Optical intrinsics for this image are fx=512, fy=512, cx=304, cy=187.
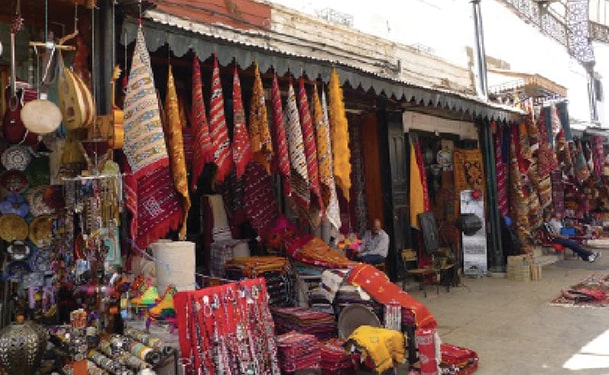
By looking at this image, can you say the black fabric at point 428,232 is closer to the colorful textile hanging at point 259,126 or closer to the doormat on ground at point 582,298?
the doormat on ground at point 582,298

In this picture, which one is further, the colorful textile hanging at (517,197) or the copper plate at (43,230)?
the colorful textile hanging at (517,197)

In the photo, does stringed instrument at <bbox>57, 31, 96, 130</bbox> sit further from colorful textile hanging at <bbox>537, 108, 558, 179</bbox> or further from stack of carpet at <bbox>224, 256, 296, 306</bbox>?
colorful textile hanging at <bbox>537, 108, 558, 179</bbox>

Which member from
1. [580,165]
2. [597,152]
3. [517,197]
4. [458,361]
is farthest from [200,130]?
[597,152]

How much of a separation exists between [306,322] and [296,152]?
165 centimetres

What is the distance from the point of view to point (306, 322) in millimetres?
4789

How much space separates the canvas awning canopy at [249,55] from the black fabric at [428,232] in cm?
209

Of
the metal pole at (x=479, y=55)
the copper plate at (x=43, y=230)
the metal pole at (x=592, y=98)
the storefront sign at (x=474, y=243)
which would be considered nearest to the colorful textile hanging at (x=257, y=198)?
the copper plate at (x=43, y=230)

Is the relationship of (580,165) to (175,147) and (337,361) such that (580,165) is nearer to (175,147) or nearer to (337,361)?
(337,361)

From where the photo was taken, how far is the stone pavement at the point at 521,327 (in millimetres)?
4770

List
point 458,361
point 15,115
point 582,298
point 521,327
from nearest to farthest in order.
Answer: point 15,115, point 458,361, point 521,327, point 582,298

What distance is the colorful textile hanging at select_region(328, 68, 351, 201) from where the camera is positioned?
5.44 metres

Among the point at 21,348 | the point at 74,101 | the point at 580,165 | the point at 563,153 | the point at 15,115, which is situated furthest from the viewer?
the point at 580,165

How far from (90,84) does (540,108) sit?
9.79m

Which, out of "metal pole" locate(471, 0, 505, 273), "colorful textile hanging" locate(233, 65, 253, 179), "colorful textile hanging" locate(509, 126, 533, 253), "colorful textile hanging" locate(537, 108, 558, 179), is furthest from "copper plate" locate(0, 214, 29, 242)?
"colorful textile hanging" locate(537, 108, 558, 179)
